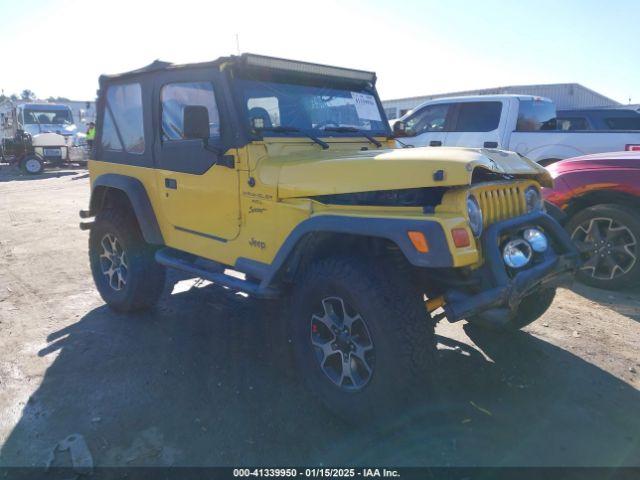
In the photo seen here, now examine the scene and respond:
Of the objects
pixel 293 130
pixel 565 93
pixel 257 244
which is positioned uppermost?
pixel 565 93

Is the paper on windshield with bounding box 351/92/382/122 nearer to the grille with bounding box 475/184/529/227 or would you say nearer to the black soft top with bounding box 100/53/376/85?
the black soft top with bounding box 100/53/376/85

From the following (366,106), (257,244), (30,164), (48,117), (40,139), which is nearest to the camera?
(257,244)

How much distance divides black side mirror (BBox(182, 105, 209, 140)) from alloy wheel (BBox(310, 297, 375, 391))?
4.65ft

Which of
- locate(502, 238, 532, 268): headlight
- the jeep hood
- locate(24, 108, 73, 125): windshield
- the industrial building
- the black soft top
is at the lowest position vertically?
locate(502, 238, 532, 268): headlight

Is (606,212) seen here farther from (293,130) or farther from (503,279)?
(293,130)

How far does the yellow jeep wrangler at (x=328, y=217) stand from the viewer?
2.46 m

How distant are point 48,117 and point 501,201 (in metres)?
21.4

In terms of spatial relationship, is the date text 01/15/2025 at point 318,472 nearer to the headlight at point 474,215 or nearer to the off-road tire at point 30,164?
the headlight at point 474,215

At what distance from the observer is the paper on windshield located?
4098 mm

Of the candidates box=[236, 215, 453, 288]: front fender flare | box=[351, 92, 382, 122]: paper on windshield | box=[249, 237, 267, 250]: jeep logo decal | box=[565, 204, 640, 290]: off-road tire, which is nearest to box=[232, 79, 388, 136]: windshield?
box=[351, 92, 382, 122]: paper on windshield

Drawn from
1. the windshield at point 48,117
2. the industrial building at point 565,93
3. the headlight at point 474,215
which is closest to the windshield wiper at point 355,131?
the headlight at point 474,215

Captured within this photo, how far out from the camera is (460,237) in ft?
7.70

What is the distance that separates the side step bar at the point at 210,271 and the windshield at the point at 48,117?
18.8m

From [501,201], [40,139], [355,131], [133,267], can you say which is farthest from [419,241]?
[40,139]
